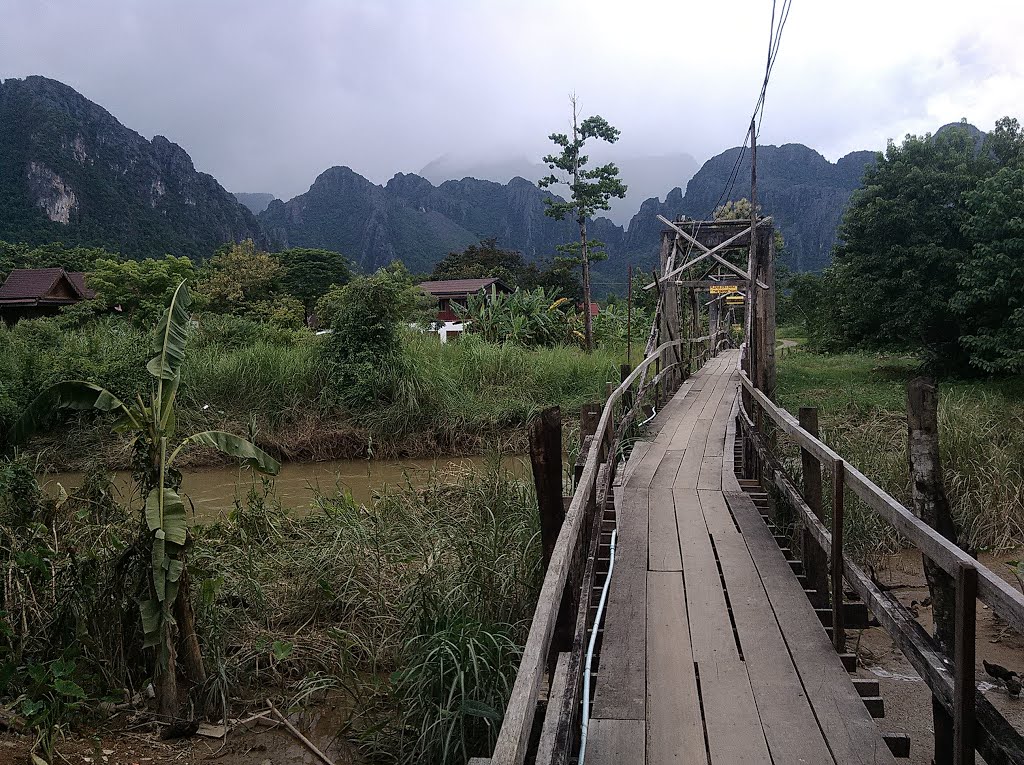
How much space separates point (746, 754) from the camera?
2555 mm

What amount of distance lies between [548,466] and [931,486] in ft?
5.96

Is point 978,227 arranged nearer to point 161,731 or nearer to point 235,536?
point 235,536

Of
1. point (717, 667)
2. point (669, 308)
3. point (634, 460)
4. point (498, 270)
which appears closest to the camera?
point (717, 667)

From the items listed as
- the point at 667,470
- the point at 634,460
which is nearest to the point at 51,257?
the point at 634,460

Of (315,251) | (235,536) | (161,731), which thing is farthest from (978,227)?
(315,251)

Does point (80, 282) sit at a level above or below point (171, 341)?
above

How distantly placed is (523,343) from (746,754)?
18.7m

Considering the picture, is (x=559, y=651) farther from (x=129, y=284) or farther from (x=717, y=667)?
(x=129, y=284)

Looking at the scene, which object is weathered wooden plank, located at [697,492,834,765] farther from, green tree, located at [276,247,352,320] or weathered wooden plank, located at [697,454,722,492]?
green tree, located at [276,247,352,320]

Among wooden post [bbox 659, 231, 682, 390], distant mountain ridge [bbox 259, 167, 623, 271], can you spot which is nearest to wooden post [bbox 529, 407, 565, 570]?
A: wooden post [bbox 659, 231, 682, 390]

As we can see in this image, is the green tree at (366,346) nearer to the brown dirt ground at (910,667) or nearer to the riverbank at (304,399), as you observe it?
the riverbank at (304,399)

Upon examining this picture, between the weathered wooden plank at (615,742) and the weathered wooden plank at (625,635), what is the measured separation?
0.16 feet

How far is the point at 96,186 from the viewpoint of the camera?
77.0 meters

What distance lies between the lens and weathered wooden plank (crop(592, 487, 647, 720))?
9.59 feet
